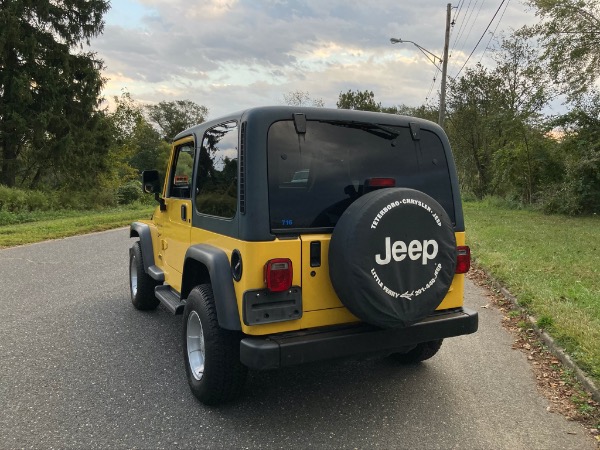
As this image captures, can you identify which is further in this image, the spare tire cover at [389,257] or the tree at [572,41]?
the tree at [572,41]

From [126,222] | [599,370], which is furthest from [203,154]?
[126,222]

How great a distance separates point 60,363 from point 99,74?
25.8 metres

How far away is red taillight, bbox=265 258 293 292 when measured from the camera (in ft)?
9.64

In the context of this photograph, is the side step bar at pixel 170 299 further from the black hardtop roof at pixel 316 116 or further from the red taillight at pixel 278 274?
the black hardtop roof at pixel 316 116

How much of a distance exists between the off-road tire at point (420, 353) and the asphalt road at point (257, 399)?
73 mm

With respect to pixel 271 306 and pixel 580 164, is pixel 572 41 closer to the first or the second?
pixel 580 164

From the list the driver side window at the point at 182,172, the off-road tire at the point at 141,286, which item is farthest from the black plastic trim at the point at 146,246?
the driver side window at the point at 182,172

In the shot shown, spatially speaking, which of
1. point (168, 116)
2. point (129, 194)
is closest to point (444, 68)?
point (129, 194)

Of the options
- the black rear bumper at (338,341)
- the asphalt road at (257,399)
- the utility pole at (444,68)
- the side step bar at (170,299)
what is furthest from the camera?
the utility pole at (444,68)

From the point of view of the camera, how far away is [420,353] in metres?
4.14

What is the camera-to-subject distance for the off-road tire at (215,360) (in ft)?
10.6

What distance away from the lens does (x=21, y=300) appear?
246 inches

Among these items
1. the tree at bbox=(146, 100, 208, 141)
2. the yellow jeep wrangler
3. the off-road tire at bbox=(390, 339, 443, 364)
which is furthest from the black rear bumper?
the tree at bbox=(146, 100, 208, 141)

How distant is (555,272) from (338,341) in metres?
5.99
